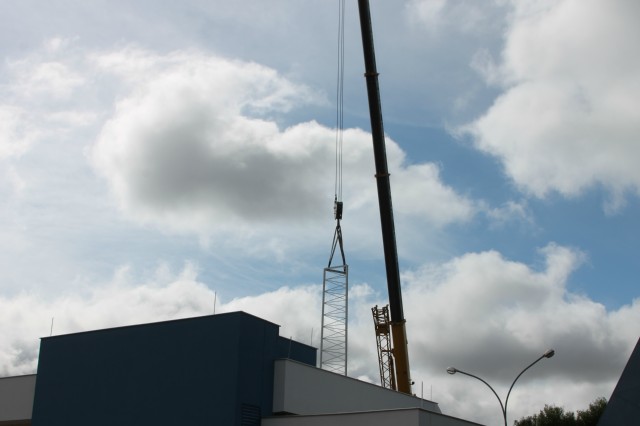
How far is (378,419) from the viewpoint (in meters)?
29.4

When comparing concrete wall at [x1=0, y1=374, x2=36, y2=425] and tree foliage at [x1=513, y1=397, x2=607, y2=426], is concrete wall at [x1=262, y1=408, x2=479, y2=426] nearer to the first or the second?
concrete wall at [x1=0, y1=374, x2=36, y2=425]

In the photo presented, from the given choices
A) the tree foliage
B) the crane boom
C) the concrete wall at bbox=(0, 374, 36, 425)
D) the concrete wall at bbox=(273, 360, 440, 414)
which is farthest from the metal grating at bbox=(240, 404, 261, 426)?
the tree foliage

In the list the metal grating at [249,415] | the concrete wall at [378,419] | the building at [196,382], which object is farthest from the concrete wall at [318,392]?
the concrete wall at [378,419]

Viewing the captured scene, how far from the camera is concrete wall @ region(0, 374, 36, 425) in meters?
40.6

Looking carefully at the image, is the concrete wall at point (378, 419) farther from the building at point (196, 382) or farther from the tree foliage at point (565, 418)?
the tree foliage at point (565, 418)

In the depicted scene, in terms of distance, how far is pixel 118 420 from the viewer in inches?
1391

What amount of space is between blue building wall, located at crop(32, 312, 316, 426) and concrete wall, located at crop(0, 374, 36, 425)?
162cm

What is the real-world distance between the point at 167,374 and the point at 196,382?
73.6 inches

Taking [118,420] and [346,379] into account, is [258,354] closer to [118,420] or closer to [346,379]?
[346,379]

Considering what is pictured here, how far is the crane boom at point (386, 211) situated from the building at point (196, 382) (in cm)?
347

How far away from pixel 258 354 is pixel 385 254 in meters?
12.1

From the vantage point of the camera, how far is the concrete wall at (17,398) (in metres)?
40.6

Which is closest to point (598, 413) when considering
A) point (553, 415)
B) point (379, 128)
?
point (553, 415)

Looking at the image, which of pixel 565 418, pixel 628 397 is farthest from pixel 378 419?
pixel 565 418
